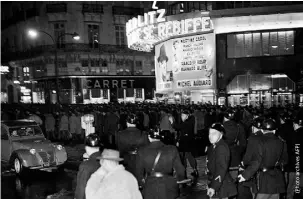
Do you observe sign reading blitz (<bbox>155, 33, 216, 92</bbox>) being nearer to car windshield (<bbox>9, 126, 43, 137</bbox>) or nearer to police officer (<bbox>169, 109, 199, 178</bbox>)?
police officer (<bbox>169, 109, 199, 178</bbox>)

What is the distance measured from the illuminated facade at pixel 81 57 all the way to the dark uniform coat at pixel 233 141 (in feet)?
105

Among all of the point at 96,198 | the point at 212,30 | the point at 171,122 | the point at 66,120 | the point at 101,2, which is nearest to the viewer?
the point at 96,198

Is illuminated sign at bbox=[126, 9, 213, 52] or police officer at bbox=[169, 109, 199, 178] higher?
illuminated sign at bbox=[126, 9, 213, 52]

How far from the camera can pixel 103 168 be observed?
156 inches

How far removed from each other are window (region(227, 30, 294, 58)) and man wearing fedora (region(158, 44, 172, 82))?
6233mm

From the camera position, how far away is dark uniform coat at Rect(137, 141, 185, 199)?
5.08 metres

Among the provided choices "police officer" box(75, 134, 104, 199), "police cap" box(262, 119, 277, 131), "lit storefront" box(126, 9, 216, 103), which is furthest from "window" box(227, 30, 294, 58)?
"police officer" box(75, 134, 104, 199)

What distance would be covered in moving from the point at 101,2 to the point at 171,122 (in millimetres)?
32096

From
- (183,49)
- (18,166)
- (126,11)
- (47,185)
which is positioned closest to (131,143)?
(47,185)

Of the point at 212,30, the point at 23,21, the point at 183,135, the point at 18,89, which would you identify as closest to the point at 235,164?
the point at 183,135

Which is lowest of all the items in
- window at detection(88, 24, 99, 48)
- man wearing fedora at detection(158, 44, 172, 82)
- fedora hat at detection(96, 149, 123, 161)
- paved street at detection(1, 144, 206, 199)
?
paved street at detection(1, 144, 206, 199)

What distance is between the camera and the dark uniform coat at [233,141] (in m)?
7.25

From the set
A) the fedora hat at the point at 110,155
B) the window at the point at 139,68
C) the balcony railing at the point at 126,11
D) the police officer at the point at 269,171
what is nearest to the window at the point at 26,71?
the balcony railing at the point at 126,11

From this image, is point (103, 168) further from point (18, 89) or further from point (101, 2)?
point (18, 89)
